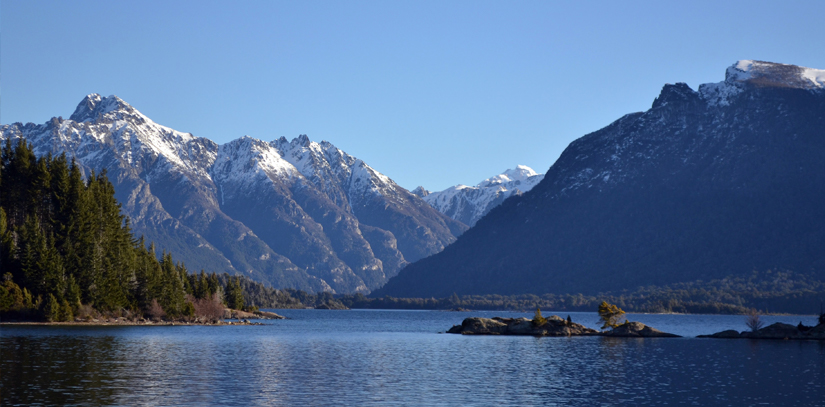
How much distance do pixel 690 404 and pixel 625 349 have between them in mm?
65264

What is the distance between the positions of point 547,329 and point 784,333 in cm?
4805

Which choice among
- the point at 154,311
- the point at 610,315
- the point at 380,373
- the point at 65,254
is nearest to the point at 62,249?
the point at 65,254

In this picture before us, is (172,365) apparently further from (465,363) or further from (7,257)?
(7,257)

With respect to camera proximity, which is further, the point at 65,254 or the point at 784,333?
the point at 784,333

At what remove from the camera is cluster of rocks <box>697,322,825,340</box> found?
152250mm

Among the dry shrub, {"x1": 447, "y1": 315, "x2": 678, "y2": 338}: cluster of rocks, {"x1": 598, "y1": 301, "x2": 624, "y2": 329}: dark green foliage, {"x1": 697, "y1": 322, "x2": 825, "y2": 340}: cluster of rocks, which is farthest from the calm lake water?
Result: {"x1": 598, "y1": 301, "x2": 624, "y2": 329}: dark green foliage

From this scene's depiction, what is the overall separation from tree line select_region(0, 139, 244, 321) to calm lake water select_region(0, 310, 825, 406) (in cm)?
2262

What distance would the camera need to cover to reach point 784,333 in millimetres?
157500

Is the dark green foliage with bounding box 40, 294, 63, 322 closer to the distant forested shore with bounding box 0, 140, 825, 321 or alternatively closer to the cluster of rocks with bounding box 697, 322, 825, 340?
the distant forested shore with bounding box 0, 140, 825, 321

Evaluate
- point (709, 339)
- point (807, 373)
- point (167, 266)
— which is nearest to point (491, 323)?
point (709, 339)

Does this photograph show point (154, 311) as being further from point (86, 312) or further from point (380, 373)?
point (380, 373)

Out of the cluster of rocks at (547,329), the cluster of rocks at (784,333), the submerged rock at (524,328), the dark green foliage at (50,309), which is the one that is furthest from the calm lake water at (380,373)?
the submerged rock at (524,328)

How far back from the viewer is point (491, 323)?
584 feet

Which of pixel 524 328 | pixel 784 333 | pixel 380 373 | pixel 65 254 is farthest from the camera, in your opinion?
pixel 524 328
